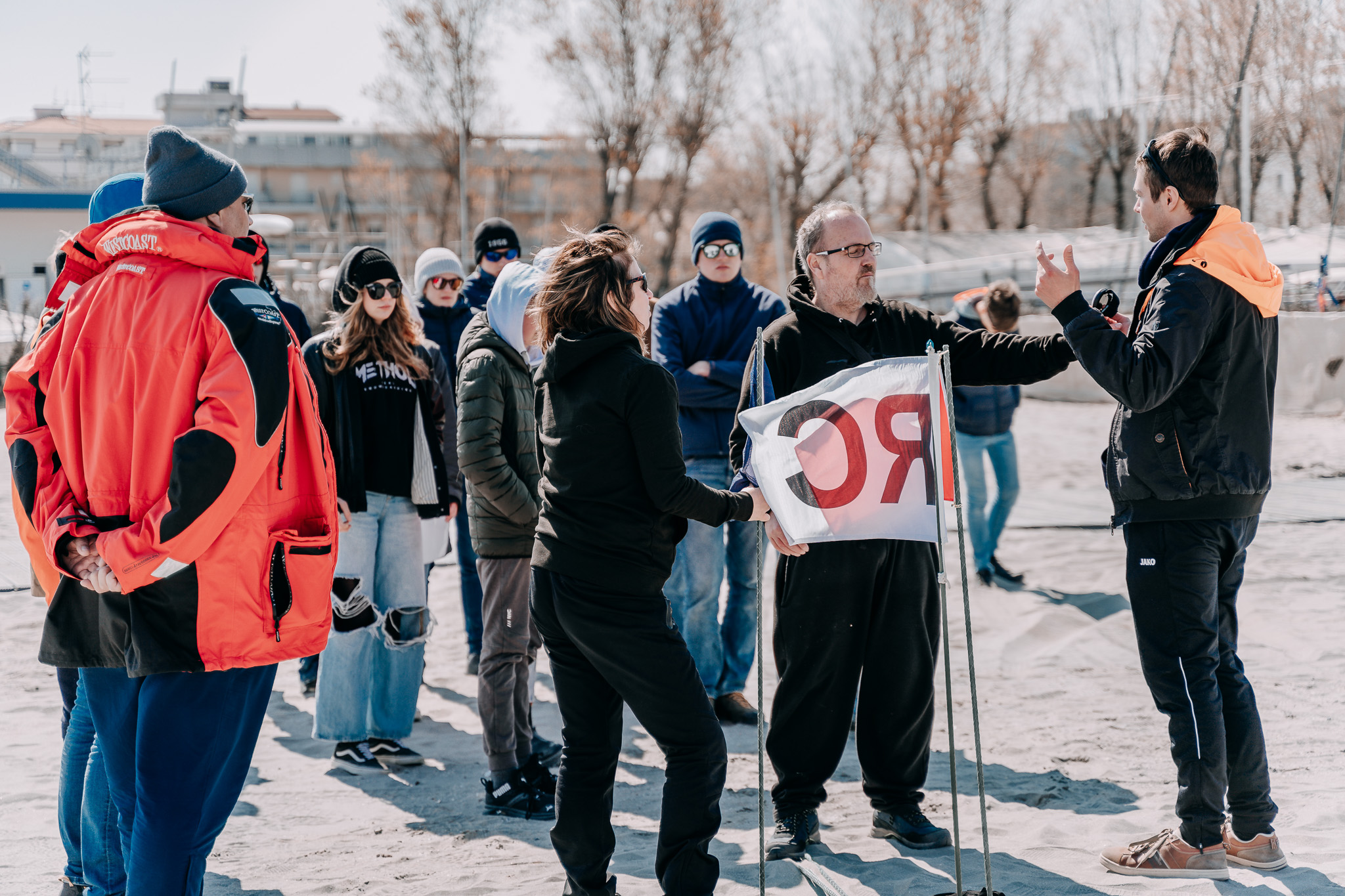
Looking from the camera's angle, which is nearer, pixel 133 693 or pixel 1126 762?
pixel 133 693

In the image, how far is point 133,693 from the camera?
2693 mm

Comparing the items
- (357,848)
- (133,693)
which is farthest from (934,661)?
(133,693)

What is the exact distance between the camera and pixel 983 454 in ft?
25.2

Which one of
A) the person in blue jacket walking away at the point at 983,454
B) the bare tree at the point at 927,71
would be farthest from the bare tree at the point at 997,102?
the person in blue jacket walking away at the point at 983,454

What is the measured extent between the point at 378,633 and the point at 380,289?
143 cm

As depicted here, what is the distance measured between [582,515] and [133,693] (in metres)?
1.19

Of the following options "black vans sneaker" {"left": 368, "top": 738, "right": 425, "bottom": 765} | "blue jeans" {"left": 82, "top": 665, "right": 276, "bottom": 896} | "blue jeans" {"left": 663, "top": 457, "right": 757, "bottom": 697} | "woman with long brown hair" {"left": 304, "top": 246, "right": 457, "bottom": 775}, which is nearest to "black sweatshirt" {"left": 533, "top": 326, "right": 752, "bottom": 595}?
"blue jeans" {"left": 82, "top": 665, "right": 276, "bottom": 896}

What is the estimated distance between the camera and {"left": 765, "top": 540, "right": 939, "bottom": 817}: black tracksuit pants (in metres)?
3.70

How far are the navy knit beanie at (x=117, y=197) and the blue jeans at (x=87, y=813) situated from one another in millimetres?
1477

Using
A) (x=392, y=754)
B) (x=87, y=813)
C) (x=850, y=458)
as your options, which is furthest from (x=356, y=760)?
(x=850, y=458)

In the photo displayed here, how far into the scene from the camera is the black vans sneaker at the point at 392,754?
4652 mm

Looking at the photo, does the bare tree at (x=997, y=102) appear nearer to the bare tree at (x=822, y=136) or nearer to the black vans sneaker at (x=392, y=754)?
the bare tree at (x=822, y=136)

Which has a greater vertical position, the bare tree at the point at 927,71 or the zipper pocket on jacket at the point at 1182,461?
the bare tree at the point at 927,71

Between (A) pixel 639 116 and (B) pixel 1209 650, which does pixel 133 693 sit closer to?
(B) pixel 1209 650
